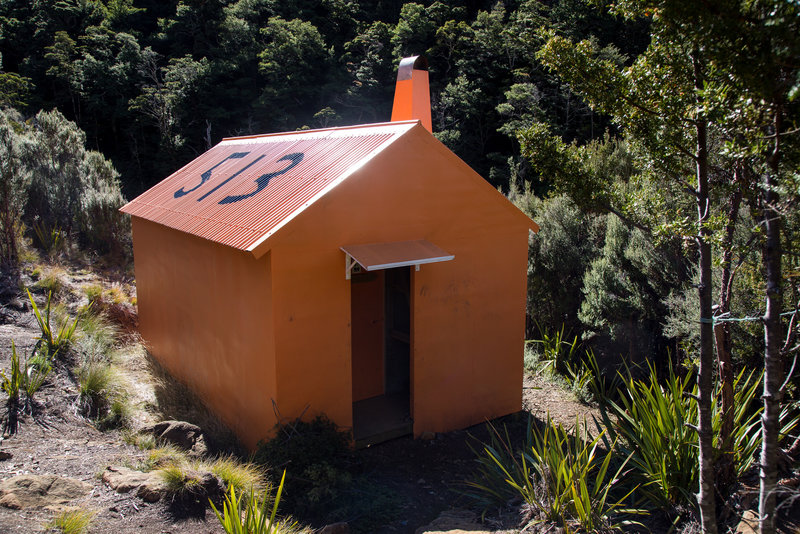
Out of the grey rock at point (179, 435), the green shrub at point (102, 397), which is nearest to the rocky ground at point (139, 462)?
the green shrub at point (102, 397)

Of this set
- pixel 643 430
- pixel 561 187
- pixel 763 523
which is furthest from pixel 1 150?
pixel 763 523

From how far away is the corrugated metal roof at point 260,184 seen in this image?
20.0 feet

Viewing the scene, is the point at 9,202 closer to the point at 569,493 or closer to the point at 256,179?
the point at 256,179

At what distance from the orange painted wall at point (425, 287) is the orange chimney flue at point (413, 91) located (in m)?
1.91

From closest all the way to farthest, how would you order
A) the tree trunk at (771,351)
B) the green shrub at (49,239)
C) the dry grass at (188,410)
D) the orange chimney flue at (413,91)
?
the tree trunk at (771,351), the dry grass at (188,410), the orange chimney flue at (413,91), the green shrub at (49,239)

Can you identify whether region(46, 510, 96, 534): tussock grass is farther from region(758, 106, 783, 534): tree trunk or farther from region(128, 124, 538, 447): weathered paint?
region(758, 106, 783, 534): tree trunk

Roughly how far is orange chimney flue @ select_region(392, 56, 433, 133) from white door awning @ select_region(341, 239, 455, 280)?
8.43ft

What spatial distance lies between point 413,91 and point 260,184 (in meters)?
2.69

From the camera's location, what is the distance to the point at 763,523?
3.21 metres

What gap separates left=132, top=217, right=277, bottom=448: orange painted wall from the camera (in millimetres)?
6113

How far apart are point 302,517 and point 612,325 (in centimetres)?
629

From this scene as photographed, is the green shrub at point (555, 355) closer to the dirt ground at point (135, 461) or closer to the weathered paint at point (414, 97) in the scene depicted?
the dirt ground at point (135, 461)

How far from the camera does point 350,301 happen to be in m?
6.55

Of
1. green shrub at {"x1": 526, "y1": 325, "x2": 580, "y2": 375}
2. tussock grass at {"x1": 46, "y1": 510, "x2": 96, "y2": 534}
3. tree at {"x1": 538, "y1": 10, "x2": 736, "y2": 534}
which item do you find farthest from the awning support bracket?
green shrub at {"x1": 526, "y1": 325, "x2": 580, "y2": 375}
